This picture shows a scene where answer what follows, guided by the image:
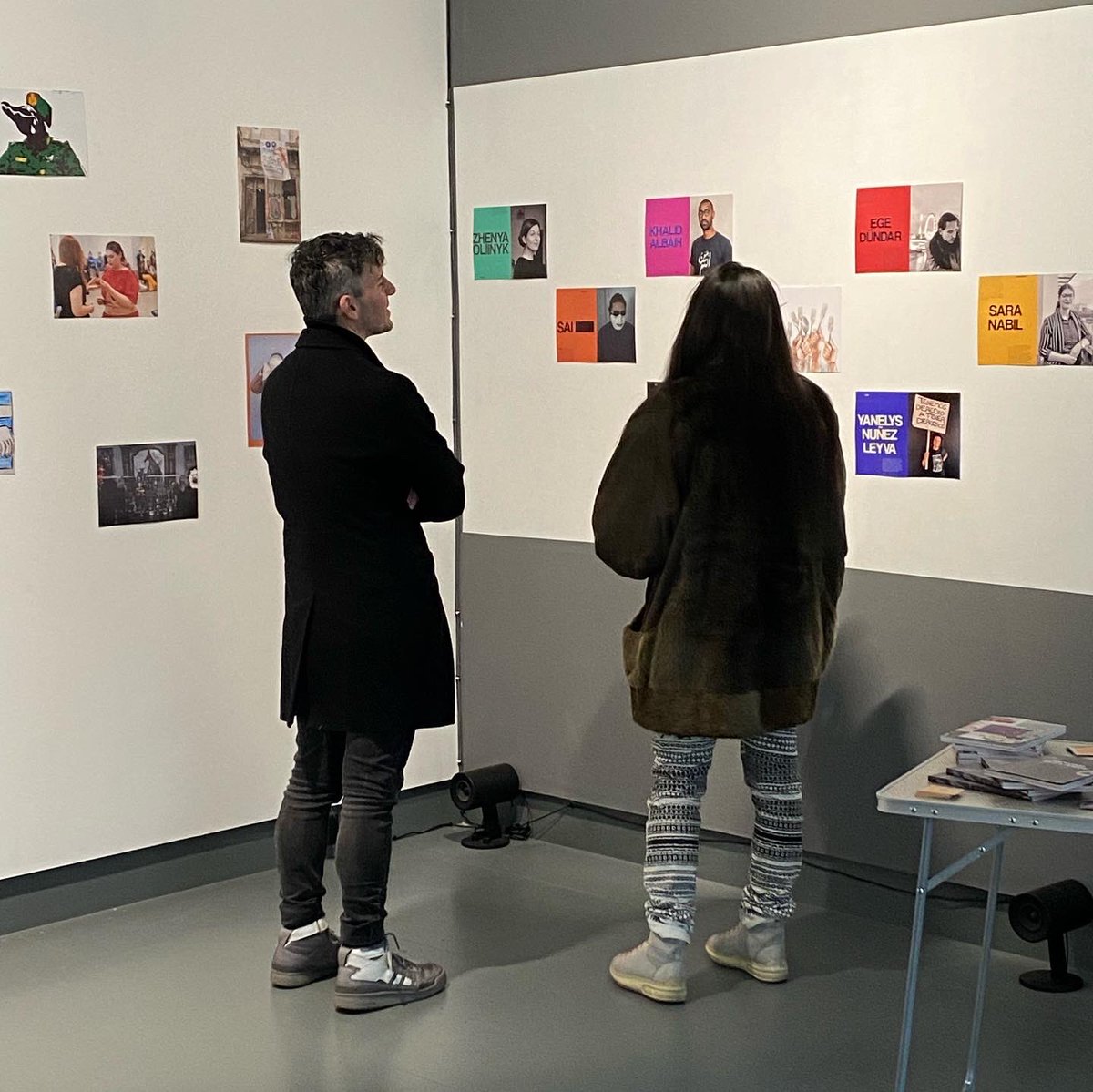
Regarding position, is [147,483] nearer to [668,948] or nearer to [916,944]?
[668,948]

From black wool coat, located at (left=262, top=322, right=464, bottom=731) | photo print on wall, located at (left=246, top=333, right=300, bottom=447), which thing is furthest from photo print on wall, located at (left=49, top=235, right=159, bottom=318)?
black wool coat, located at (left=262, top=322, right=464, bottom=731)

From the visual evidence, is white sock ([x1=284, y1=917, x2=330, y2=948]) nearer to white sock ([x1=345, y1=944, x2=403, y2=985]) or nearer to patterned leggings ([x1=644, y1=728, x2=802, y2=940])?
white sock ([x1=345, y1=944, x2=403, y2=985])

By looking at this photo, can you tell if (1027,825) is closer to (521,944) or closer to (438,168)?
(521,944)

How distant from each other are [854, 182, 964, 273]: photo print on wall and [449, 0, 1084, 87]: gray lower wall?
36cm

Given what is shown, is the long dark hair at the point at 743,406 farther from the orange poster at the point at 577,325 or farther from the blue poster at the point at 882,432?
the orange poster at the point at 577,325

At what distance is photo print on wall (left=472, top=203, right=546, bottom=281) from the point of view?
4.45m

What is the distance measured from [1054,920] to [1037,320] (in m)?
1.22

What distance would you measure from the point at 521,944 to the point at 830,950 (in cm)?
68

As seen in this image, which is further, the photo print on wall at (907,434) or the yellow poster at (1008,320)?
the photo print on wall at (907,434)

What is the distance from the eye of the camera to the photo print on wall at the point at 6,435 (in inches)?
150

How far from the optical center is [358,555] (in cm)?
331

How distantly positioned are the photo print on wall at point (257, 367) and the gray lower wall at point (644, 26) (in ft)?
3.06

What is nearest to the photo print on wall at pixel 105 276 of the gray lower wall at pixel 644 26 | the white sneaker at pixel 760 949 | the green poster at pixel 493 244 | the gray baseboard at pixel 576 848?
the green poster at pixel 493 244

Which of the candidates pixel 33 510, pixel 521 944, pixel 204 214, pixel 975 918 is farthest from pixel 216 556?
pixel 975 918
